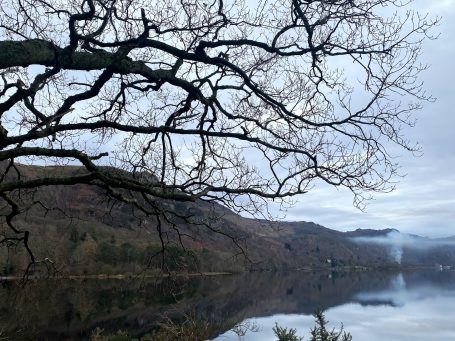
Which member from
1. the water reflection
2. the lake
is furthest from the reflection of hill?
the water reflection

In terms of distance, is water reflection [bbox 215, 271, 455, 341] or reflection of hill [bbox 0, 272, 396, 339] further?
water reflection [bbox 215, 271, 455, 341]

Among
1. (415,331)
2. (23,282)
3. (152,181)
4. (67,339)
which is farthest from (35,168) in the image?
(415,331)

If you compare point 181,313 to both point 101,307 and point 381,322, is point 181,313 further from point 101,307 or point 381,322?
point 381,322

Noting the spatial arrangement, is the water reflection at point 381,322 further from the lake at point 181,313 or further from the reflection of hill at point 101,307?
the reflection of hill at point 101,307

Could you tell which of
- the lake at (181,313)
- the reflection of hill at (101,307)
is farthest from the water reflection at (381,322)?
the reflection of hill at (101,307)

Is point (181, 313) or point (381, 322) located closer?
point (181, 313)

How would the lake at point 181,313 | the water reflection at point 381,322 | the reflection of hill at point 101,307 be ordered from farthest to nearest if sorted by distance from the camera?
the water reflection at point 381,322 → the reflection of hill at point 101,307 → the lake at point 181,313

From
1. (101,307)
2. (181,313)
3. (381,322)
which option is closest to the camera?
(181,313)

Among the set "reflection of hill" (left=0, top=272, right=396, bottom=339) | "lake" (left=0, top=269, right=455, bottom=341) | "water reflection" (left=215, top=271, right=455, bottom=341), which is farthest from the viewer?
"water reflection" (left=215, top=271, right=455, bottom=341)

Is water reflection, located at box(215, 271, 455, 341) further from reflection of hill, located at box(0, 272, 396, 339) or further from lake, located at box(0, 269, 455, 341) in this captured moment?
reflection of hill, located at box(0, 272, 396, 339)

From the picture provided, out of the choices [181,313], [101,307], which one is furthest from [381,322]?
[101,307]

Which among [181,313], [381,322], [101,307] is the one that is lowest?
[381,322]

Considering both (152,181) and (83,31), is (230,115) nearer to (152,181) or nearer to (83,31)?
(152,181)

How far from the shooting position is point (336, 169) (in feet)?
19.3
